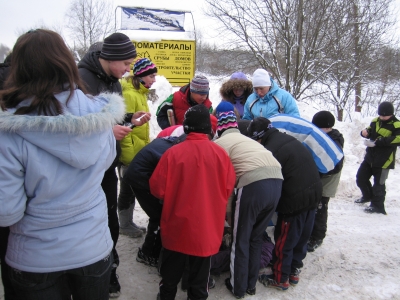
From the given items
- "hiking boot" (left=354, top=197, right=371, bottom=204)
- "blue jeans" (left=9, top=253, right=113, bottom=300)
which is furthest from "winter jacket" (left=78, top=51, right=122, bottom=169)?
"hiking boot" (left=354, top=197, right=371, bottom=204)

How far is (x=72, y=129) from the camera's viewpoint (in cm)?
148

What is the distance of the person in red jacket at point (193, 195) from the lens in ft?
8.38

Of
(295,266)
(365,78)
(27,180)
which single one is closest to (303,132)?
(295,266)

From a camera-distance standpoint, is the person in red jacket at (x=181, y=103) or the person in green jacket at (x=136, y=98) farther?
the person in red jacket at (x=181, y=103)

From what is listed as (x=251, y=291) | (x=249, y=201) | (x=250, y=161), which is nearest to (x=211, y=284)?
(x=251, y=291)

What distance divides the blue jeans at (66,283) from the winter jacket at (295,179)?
6.13 ft

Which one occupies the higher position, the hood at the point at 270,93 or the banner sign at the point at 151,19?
the banner sign at the point at 151,19

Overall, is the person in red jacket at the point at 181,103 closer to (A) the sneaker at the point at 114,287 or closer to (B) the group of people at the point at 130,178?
(B) the group of people at the point at 130,178

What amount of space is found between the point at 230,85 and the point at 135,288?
3128 millimetres

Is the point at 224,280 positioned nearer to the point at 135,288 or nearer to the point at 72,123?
the point at 135,288

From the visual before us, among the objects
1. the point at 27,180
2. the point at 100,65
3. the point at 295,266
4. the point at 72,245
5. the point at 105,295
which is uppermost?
the point at 100,65

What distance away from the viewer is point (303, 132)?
3.65 metres

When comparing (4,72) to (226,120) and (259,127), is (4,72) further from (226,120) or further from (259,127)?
(259,127)

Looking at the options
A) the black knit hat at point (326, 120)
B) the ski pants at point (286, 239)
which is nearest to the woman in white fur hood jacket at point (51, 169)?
the ski pants at point (286, 239)
